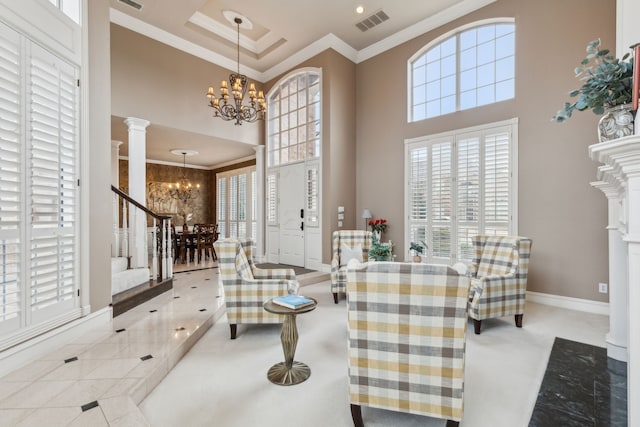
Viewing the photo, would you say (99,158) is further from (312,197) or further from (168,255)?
(312,197)

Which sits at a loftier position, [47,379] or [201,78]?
[201,78]

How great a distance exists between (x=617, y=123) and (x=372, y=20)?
4.68 meters

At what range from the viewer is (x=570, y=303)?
156 inches

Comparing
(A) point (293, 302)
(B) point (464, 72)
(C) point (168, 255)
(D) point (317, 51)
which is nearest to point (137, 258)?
(C) point (168, 255)

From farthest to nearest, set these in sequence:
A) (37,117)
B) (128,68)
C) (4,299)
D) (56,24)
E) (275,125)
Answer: (275,125), (128,68), (56,24), (37,117), (4,299)

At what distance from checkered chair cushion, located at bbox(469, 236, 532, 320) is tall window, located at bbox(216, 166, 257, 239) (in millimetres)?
6666

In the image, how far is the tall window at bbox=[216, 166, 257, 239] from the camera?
9.40m

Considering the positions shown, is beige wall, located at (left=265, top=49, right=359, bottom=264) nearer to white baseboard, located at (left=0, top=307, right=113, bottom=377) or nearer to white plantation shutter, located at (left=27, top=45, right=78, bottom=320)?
white baseboard, located at (left=0, top=307, right=113, bottom=377)

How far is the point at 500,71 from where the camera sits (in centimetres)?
461

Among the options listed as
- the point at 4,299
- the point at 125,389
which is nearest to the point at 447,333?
the point at 125,389

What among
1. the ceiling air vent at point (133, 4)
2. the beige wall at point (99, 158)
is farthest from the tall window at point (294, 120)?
the beige wall at point (99, 158)

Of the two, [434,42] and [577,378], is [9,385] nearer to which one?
[577,378]

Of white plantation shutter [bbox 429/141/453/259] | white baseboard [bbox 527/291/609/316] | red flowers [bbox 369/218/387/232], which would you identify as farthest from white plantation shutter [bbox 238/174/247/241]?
white baseboard [bbox 527/291/609/316]

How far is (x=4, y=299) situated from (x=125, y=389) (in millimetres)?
1182
